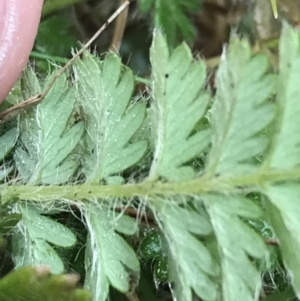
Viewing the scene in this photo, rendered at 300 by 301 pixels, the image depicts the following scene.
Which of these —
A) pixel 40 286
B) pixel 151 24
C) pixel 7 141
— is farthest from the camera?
pixel 151 24

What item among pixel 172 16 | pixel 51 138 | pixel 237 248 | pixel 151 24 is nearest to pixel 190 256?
pixel 237 248

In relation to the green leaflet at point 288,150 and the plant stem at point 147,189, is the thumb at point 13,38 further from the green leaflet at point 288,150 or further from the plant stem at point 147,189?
the green leaflet at point 288,150

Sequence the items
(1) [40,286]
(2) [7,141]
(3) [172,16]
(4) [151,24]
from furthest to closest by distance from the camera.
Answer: (4) [151,24] → (3) [172,16] → (2) [7,141] → (1) [40,286]

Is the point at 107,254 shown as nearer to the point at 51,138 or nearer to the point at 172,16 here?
the point at 51,138

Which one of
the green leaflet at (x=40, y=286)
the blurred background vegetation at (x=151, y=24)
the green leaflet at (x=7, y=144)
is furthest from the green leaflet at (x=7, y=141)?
the blurred background vegetation at (x=151, y=24)

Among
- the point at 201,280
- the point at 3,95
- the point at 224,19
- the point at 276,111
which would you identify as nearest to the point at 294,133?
the point at 276,111

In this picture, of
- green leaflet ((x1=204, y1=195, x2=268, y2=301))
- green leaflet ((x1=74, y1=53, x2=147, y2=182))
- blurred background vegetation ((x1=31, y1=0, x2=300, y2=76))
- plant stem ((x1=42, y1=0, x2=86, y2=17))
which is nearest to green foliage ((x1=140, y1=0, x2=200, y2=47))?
blurred background vegetation ((x1=31, y1=0, x2=300, y2=76))

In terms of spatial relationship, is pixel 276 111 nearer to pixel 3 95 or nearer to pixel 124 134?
pixel 124 134

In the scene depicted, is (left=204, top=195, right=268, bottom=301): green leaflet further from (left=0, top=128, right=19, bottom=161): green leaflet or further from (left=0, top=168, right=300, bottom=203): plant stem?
(left=0, top=128, right=19, bottom=161): green leaflet
